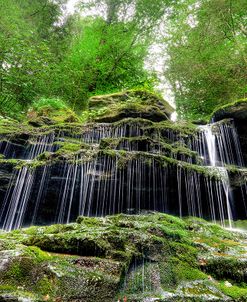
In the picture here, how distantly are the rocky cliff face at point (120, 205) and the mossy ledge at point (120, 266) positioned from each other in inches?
0.5

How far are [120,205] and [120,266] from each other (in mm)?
3653

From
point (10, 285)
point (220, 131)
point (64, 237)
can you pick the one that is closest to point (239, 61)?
point (220, 131)

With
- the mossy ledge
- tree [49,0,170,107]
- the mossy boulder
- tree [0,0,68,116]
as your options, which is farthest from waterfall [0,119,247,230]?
tree [49,0,170,107]

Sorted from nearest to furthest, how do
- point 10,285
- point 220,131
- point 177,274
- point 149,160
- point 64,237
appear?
point 10,285
point 177,274
point 64,237
point 149,160
point 220,131

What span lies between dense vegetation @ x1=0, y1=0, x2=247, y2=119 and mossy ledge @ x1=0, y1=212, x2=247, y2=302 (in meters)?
9.36

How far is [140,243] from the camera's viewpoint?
129 inches

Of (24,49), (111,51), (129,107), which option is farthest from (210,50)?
(24,49)

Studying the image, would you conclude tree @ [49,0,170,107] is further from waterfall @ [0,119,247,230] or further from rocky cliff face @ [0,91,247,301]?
waterfall @ [0,119,247,230]

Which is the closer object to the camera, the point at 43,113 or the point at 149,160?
the point at 149,160

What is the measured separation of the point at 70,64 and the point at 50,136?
6.66 m

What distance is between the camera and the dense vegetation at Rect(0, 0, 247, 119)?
12.3 meters

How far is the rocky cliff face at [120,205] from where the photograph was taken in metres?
2.53

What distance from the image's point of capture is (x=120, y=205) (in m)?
6.38

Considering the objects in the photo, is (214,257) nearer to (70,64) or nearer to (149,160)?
(149,160)
